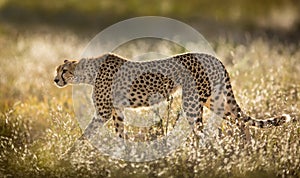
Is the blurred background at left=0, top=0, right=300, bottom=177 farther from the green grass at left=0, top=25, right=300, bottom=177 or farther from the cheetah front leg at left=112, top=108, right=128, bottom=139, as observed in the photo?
the cheetah front leg at left=112, top=108, right=128, bottom=139

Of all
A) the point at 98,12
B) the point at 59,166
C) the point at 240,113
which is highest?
the point at 98,12

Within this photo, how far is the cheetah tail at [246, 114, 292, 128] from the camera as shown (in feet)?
17.4

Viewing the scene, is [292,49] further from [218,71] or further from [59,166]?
[59,166]

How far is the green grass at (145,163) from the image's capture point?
4973 mm

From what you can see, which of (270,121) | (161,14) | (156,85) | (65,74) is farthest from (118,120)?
(161,14)

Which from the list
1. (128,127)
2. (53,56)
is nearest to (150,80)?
(128,127)

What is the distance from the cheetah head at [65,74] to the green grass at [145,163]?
18 centimetres

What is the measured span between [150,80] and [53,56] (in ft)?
10.3

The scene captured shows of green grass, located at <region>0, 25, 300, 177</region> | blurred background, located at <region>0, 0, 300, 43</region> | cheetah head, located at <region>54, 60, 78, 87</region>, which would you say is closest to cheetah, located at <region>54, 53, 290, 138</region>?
cheetah head, located at <region>54, 60, 78, 87</region>

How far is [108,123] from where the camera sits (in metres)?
5.65

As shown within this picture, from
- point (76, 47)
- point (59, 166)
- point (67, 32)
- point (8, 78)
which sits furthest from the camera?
point (67, 32)

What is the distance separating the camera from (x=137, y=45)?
9266 millimetres

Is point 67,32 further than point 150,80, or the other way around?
point 67,32

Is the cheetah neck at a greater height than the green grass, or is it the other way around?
the cheetah neck
